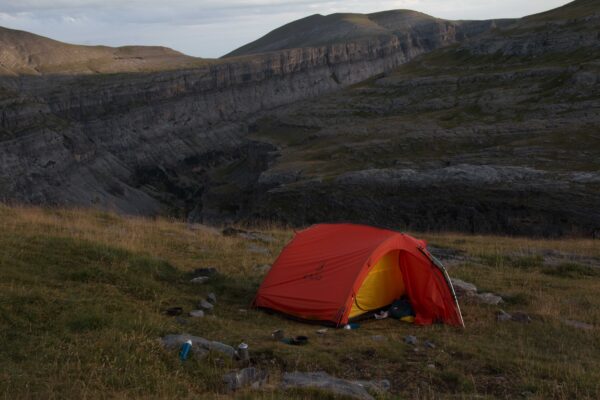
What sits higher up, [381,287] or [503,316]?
[381,287]

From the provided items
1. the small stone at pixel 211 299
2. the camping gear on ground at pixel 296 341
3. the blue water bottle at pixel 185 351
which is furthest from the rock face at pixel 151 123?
the blue water bottle at pixel 185 351

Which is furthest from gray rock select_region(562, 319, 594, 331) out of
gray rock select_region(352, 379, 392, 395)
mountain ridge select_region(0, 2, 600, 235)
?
mountain ridge select_region(0, 2, 600, 235)

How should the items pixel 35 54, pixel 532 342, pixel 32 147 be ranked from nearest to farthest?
pixel 532 342
pixel 32 147
pixel 35 54

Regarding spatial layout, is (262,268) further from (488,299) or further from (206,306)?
(488,299)

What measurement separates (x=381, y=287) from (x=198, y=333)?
4.21 meters

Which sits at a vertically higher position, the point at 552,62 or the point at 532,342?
the point at 552,62

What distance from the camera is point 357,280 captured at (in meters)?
11.5

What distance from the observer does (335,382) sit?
7.54 meters

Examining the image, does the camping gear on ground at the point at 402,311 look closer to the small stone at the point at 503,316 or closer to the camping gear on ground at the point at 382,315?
the camping gear on ground at the point at 382,315

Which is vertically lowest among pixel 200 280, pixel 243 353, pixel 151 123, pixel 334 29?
pixel 151 123

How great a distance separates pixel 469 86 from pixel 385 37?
85.7 meters

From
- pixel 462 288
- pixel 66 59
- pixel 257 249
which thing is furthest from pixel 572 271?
pixel 66 59

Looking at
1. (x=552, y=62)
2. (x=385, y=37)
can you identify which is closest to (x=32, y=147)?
(x=552, y=62)

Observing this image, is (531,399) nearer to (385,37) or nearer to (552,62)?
(552,62)
